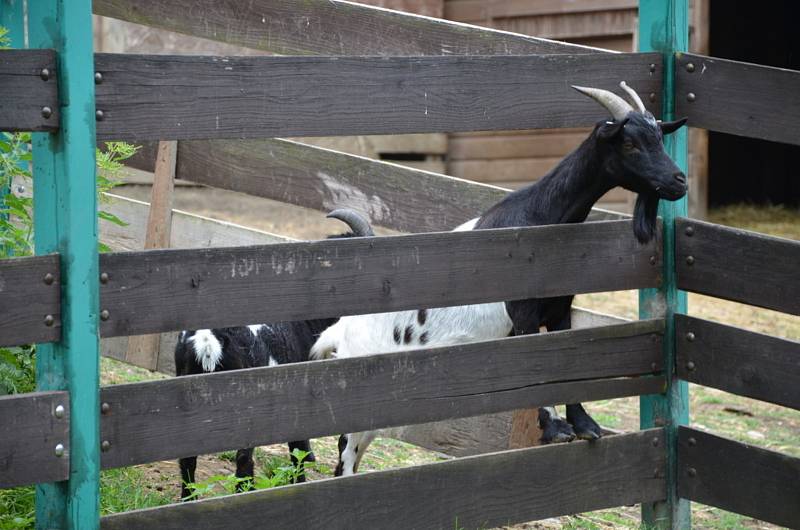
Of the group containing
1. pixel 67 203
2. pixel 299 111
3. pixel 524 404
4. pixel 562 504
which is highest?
pixel 299 111

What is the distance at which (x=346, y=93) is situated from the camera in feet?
12.0

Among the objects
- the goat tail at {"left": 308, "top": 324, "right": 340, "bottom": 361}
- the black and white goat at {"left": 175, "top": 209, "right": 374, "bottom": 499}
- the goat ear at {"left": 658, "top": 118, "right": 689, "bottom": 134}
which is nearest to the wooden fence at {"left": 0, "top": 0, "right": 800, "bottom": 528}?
the goat ear at {"left": 658, "top": 118, "right": 689, "bottom": 134}

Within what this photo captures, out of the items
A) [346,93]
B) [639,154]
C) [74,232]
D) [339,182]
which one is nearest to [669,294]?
[639,154]

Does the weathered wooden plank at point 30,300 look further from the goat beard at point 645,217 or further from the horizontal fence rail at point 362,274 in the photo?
the goat beard at point 645,217

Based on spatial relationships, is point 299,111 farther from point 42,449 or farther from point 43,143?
point 42,449

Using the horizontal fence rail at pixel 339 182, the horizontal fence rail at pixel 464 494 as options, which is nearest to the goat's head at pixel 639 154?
the horizontal fence rail at pixel 464 494

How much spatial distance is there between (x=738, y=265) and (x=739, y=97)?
67 centimetres

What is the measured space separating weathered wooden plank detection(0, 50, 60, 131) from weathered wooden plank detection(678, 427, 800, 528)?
288 cm

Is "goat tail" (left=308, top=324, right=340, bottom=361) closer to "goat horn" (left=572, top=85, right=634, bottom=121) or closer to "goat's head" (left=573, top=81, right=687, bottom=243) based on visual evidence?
"goat's head" (left=573, top=81, right=687, bottom=243)

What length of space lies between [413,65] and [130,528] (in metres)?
1.83

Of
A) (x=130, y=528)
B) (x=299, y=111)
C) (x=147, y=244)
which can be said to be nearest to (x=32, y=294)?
(x=130, y=528)

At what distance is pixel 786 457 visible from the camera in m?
4.18

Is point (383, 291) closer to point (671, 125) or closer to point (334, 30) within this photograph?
point (671, 125)

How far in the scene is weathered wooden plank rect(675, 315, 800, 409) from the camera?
4.12 meters
